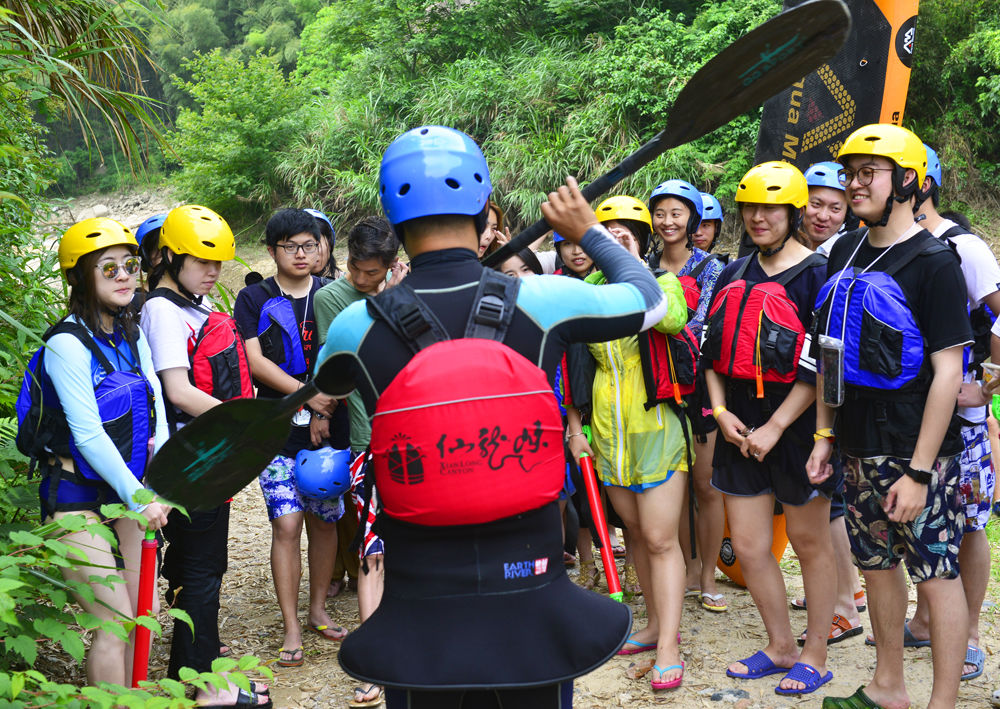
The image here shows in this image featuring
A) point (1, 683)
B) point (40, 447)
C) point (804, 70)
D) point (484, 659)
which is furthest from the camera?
point (40, 447)

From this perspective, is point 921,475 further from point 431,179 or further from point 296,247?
point 296,247

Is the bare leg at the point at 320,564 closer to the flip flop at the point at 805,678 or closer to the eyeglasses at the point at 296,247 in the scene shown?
the eyeglasses at the point at 296,247

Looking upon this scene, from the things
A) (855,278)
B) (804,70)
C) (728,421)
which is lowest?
(728,421)

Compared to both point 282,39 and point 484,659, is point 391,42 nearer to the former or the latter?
point 282,39

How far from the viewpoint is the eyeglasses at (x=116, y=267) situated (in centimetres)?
352

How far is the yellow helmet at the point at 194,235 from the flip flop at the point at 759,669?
127 inches

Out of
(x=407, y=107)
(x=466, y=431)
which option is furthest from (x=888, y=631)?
(x=407, y=107)

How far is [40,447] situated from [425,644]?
7.09 feet

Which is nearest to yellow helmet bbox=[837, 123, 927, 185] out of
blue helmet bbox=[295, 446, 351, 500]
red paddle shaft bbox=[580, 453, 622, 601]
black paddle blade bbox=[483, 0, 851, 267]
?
black paddle blade bbox=[483, 0, 851, 267]

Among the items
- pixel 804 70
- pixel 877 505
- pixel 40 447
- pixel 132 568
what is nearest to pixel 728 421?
pixel 877 505

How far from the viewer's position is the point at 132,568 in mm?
3607

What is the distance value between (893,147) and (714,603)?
287 cm

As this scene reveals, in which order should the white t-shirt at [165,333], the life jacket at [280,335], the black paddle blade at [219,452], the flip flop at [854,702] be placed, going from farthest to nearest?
1. the life jacket at [280,335]
2. the white t-shirt at [165,333]
3. the flip flop at [854,702]
4. the black paddle blade at [219,452]

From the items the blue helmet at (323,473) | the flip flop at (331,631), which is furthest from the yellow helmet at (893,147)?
the flip flop at (331,631)
